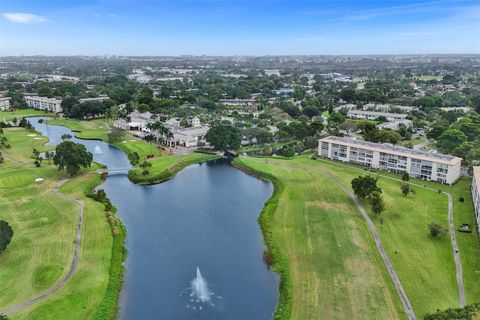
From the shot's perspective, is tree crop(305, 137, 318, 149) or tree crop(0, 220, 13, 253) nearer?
tree crop(0, 220, 13, 253)

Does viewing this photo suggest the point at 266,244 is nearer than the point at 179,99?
Yes

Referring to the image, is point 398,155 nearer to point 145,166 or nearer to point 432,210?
point 432,210

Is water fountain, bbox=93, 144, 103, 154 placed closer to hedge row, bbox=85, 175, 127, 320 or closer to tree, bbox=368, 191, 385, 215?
hedge row, bbox=85, 175, 127, 320

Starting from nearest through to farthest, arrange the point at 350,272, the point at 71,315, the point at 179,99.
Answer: the point at 71,315 → the point at 350,272 → the point at 179,99

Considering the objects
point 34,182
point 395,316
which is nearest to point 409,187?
point 395,316

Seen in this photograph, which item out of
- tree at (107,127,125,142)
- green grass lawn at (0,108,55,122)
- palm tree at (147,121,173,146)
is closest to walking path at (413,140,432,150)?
palm tree at (147,121,173,146)

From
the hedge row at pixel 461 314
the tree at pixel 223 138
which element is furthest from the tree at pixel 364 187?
the tree at pixel 223 138
